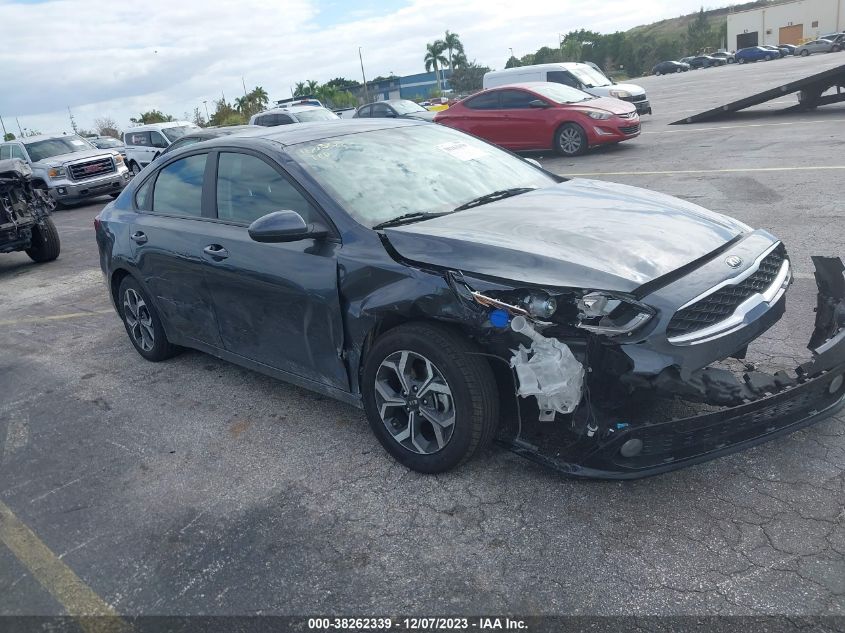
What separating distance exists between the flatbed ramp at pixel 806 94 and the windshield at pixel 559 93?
3284mm

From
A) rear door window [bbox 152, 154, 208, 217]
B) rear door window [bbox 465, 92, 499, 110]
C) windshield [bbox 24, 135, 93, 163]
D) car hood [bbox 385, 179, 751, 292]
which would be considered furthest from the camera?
windshield [bbox 24, 135, 93, 163]

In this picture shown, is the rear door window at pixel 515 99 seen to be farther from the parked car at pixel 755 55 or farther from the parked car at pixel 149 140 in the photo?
the parked car at pixel 755 55

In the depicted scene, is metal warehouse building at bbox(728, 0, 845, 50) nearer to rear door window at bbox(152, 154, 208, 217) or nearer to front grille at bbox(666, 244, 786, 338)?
rear door window at bbox(152, 154, 208, 217)

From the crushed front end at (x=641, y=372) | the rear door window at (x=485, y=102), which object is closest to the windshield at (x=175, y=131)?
the rear door window at (x=485, y=102)

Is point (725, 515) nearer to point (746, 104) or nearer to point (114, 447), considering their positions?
point (114, 447)

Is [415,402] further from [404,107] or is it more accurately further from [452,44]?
[452,44]

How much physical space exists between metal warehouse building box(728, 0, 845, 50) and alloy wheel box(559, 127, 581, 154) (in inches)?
3086

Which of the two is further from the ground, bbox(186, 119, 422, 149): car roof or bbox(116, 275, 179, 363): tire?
bbox(186, 119, 422, 149): car roof

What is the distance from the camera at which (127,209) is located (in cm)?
554

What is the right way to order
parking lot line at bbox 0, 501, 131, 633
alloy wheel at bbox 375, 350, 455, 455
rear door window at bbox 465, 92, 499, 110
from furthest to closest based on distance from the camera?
rear door window at bbox 465, 92, 499, 110 < alloy wheel at bbox 375, 350, 455, 455 < parking lot line at bbox 0, 501, 131, 633

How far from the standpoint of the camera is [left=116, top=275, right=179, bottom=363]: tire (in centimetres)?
546

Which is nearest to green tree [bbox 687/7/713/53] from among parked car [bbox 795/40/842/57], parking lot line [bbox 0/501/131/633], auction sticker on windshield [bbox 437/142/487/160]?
parked car [bbox 795/40/842/57]

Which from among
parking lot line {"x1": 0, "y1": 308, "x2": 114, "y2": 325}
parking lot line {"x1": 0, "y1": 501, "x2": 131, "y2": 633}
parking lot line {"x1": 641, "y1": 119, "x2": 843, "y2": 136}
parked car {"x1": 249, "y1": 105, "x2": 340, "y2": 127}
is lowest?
parking lot line {"x1": 641, "y1": 119, "x2": 843, "y2": 136}

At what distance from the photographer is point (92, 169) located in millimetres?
17734
